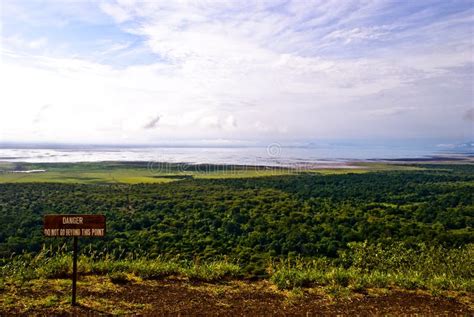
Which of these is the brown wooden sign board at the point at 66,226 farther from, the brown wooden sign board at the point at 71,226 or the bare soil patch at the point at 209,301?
the bare soil patch at the point at 209,301

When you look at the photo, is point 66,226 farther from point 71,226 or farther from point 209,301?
point 209,301

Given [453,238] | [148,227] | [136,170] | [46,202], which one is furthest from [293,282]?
[136,170]

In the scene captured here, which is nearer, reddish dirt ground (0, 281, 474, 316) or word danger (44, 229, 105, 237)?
reddish dirt ground (0, 281, 474, 316)

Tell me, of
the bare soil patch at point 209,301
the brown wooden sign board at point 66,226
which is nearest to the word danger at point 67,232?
the brown wooden sign board at point 66,226

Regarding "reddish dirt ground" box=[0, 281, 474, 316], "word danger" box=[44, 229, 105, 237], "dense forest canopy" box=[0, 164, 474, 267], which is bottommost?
"dense forest canopy" box=[0, 164, 474, 267]

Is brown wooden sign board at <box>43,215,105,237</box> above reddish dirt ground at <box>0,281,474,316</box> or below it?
above

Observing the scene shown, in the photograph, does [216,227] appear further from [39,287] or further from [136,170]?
[136,170]

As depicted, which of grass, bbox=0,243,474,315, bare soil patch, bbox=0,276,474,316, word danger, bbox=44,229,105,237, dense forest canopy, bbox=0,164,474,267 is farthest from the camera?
dense forest canopy, bbox=0,164,474,267

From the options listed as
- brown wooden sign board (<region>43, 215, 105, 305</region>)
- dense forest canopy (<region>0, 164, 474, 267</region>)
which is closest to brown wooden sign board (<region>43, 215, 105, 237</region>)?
brown wooden sign board (<region>43, 215, 105, 305</region>)

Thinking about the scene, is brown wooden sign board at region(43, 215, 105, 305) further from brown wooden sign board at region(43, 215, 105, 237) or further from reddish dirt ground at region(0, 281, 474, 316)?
reddish dirt ground at region(0, 281, 474, 316)

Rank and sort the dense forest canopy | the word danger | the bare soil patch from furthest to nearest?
1. the dense forest canopy
2. the word danger
3. the bare soil patch
